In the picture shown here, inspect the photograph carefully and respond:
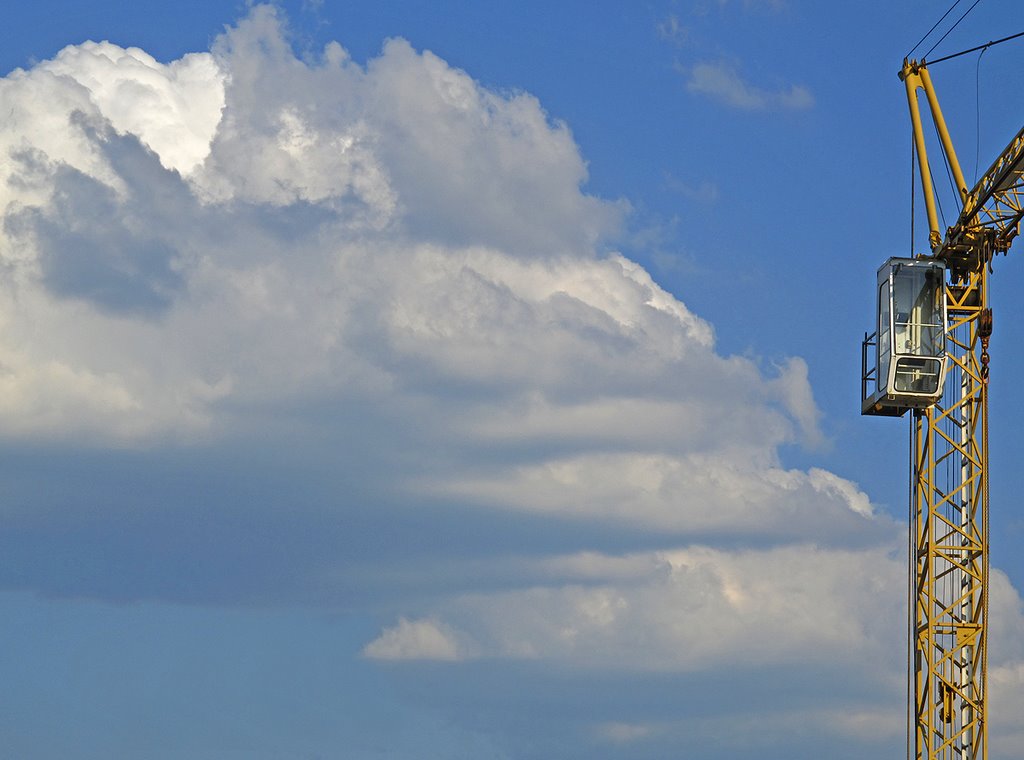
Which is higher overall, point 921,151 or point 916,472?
point 921,151

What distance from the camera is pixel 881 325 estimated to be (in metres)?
64.0

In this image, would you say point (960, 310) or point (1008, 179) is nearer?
point (1008, 179)

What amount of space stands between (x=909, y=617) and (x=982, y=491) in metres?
5.04

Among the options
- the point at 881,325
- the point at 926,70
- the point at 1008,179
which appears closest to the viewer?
the point at 1008,179

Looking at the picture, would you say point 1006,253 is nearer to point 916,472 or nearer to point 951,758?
point 916,472

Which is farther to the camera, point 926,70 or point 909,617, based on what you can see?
point 926,70

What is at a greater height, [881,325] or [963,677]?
[881,325]

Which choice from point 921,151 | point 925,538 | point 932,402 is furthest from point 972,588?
point 921,151

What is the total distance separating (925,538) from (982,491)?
8.29 feet

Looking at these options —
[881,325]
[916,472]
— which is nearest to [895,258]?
[881,325]

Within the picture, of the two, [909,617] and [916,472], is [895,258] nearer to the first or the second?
[916,472]

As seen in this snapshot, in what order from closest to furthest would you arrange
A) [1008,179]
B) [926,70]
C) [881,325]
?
[1008,179], [881,325], [926,70]

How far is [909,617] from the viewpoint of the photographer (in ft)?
209

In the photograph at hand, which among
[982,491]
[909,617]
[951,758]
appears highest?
[982,491]
